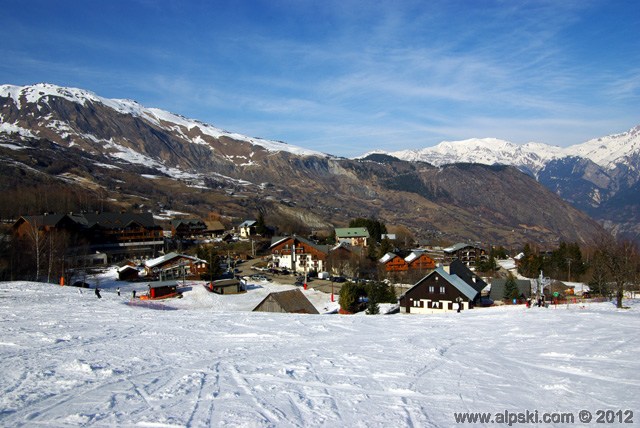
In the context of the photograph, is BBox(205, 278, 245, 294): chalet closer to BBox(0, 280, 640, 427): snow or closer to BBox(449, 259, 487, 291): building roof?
BBox(449, 259, 487, 291): building roof

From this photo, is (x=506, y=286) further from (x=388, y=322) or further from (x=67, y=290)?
(x=67, y=290)

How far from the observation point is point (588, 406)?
9688 mm

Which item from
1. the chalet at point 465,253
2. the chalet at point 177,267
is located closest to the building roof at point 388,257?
the chalet at point 465,253

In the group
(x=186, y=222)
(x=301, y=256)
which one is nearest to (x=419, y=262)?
(x=301, y=256)

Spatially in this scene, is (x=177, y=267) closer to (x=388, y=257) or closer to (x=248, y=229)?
(x=388, y=257)

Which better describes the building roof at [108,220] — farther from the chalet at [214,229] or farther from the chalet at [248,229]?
the chalet at [248,229]

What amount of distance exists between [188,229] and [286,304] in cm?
7668

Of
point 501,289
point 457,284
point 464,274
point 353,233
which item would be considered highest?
point 353,233

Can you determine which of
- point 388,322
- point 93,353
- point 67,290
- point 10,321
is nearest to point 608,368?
point 388,322

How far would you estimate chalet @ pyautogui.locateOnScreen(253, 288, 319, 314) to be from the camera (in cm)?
3259

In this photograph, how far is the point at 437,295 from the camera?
4416cm

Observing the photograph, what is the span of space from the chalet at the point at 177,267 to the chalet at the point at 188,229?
1609 inches

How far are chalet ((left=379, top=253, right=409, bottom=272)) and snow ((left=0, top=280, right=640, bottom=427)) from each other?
4927 cm

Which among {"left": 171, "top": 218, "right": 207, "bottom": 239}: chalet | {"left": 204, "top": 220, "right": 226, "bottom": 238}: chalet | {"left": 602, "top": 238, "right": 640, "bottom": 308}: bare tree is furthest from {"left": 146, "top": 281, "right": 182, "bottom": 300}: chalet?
{"left": 204, "top": 220, "right": 226, "bottom": 238}: chalet
